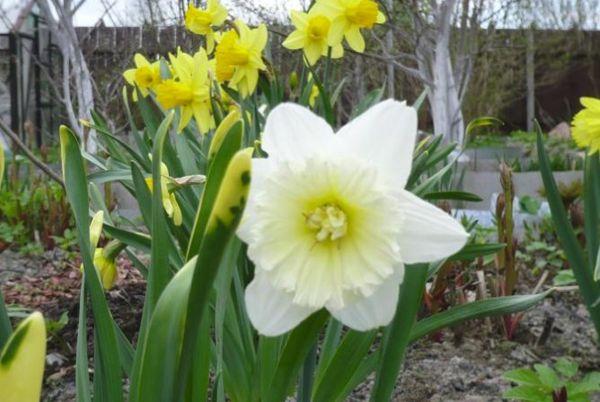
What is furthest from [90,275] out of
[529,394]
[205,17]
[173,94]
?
[205,17]

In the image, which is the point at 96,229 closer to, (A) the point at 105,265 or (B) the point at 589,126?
(A) the point at 105,265

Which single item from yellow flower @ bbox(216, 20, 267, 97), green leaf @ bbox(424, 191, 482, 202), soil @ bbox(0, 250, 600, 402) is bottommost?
soil @ bbox(0, 250, 600, 402)

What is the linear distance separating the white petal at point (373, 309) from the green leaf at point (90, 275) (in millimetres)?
282

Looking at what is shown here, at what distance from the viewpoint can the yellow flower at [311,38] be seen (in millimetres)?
1802

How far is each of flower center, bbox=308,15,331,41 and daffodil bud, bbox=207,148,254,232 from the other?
142 cm

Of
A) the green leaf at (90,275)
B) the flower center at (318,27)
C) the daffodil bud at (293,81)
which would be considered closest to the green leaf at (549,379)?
the green leaf at (90,275)

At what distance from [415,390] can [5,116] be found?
9.19 meters

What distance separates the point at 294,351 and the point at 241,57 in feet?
3.99

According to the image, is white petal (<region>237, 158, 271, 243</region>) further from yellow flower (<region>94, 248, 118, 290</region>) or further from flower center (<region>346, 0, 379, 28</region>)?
flower center (<region>346, 0, 379, 28</region>)

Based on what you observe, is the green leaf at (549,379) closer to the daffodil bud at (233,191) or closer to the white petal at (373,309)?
the white petal at (373,309)

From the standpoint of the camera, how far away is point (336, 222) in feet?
1.59

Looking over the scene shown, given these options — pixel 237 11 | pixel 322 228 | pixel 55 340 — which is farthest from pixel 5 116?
pixel 322 228

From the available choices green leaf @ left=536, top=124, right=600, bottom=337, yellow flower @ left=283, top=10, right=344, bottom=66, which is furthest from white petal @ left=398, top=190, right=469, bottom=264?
yellow flower @ left=283, top=10, right=344, bottom=66

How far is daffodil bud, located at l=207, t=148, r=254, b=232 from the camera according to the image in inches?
15.6
